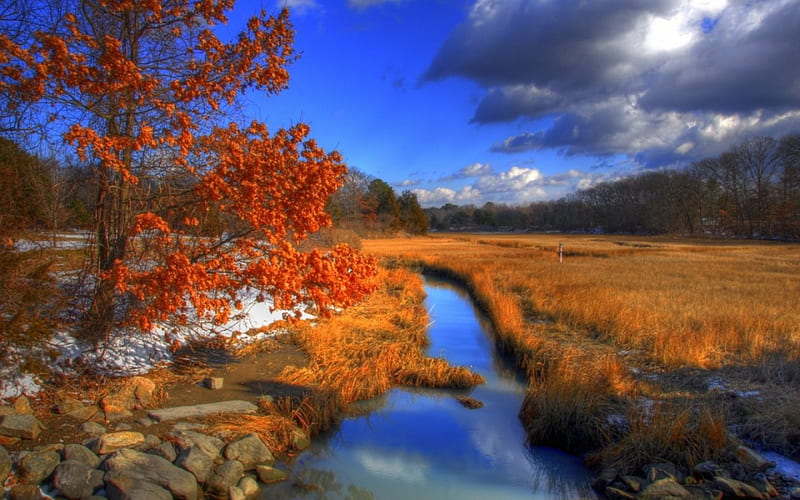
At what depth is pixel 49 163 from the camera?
25.8ft

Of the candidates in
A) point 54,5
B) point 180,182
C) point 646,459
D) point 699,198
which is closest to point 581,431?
point 646,459

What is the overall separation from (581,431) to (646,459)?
4.26 ft

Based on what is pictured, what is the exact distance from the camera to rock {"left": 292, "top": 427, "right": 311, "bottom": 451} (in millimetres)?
7430

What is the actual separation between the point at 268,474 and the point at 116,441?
1.78 m

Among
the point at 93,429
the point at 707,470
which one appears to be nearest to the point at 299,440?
the point at 93,429

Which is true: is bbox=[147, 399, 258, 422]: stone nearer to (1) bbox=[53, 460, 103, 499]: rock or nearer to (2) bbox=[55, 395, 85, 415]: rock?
(2) bbox=[55, 395, 85, 415]: rock

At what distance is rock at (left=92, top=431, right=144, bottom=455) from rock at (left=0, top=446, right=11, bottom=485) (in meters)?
0.79

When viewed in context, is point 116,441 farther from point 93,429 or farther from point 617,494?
point 617,494

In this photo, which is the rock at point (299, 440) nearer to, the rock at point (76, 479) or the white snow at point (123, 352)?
the white snow at point (123, 352)

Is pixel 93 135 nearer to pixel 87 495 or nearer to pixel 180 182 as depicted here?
pixel 180 182

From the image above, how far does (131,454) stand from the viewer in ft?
18.6

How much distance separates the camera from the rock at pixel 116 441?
5746 mm

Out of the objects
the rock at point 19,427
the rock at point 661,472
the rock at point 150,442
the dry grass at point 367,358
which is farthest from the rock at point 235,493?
the rock at point 661,472

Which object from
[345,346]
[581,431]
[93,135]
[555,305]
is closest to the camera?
[93,135]
